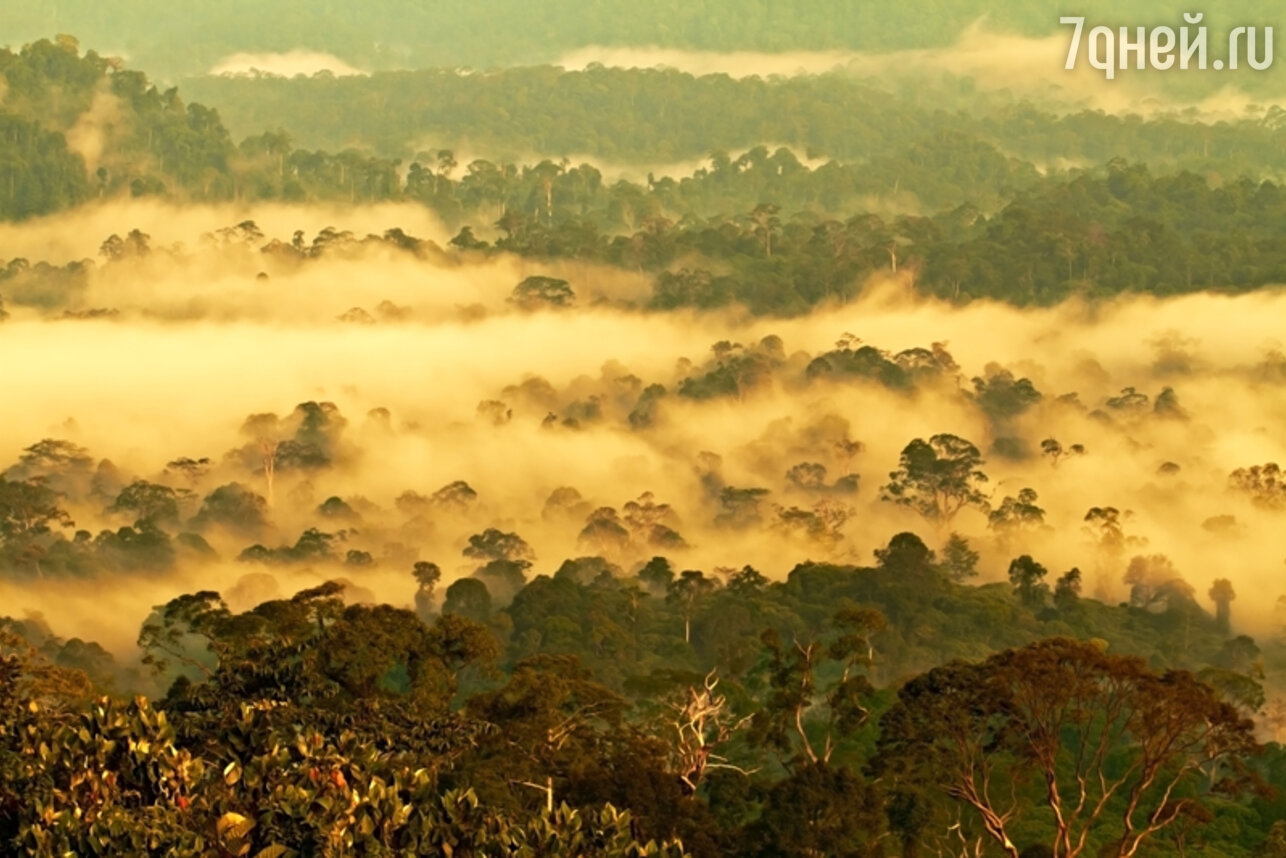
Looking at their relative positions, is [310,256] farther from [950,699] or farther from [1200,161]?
[950,699]

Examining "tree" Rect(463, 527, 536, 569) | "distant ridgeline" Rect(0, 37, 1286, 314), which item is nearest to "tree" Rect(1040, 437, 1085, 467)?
"distant ridgeline" Rect(0, 37, 1286, 314)

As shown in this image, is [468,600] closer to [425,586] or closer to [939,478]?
[425,586]

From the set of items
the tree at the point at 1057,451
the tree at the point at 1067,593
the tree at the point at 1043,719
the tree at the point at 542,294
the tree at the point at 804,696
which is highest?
the tree at the point at 1043,719

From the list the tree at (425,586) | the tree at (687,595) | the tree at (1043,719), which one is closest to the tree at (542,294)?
the tree at (425,586)

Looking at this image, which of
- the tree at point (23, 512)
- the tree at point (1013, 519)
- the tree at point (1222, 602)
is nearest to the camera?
the tree at point (1222, 602)

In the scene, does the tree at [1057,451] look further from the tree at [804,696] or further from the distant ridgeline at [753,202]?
the tree at [804,696]

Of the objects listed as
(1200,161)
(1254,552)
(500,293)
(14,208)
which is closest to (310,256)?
(500,293)

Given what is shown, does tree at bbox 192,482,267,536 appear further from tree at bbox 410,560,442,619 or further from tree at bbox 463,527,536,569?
tree at bbox 410,560,442,619

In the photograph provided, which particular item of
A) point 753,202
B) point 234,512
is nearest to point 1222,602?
point 234,512
